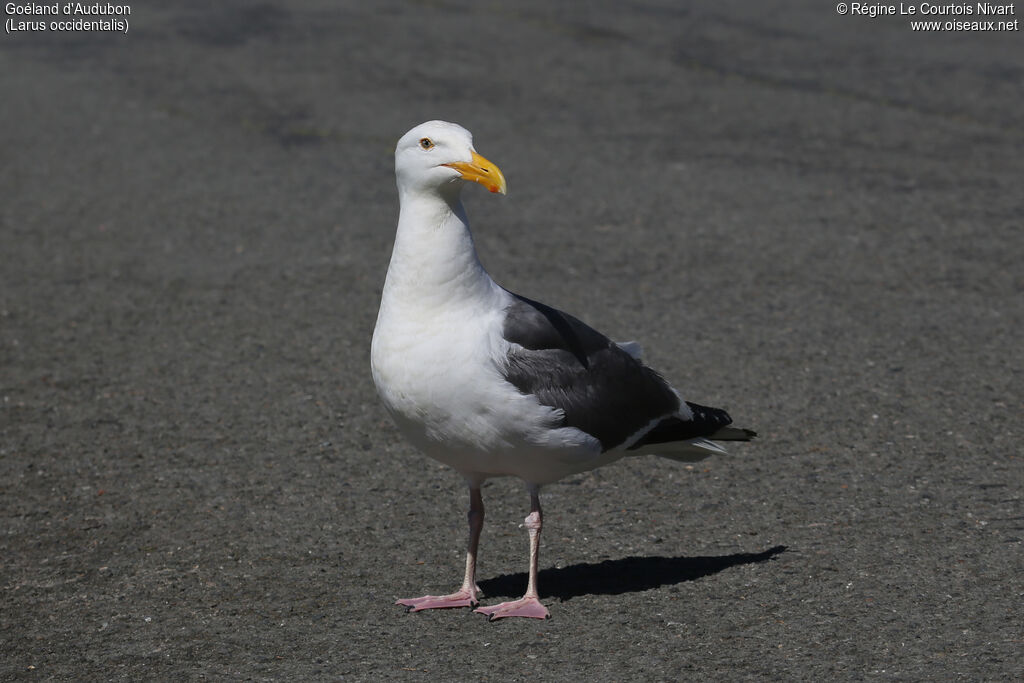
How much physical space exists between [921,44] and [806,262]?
20.9 ft

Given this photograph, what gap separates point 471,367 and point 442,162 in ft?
2.53

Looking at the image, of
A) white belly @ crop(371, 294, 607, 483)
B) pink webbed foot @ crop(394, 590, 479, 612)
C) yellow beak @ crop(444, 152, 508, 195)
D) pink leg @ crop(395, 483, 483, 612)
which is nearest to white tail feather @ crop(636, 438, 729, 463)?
white belly @ crop(371, 294, 607, 483)

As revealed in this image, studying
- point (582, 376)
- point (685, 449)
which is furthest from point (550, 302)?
point (582, 376)

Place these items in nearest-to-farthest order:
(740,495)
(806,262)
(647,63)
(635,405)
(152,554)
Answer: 1. (635,405)
2. (152,554)
3. (740,495)
4. (806,262)
5. (647,63)

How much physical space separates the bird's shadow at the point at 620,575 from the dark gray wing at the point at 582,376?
0.59 meters

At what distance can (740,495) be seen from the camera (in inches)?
235

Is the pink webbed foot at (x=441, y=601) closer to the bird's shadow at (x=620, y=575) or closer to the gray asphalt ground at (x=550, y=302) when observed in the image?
the gray asphalt ground at (x=550, y=302)

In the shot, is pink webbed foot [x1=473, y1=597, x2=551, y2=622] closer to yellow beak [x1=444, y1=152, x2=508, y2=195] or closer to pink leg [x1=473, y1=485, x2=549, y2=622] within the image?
pink leg [x1=473, y1=485, x2=549, y2=622]

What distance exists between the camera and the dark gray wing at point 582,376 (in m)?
4.86

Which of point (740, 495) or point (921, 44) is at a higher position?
point (921, 44)

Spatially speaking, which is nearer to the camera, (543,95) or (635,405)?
(635,405)

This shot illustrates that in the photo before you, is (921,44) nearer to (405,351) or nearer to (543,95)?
(543,95)

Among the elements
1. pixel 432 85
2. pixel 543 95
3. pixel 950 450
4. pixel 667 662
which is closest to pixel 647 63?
pixel 543 95

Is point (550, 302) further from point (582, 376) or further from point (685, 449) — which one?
point (582, 376)
